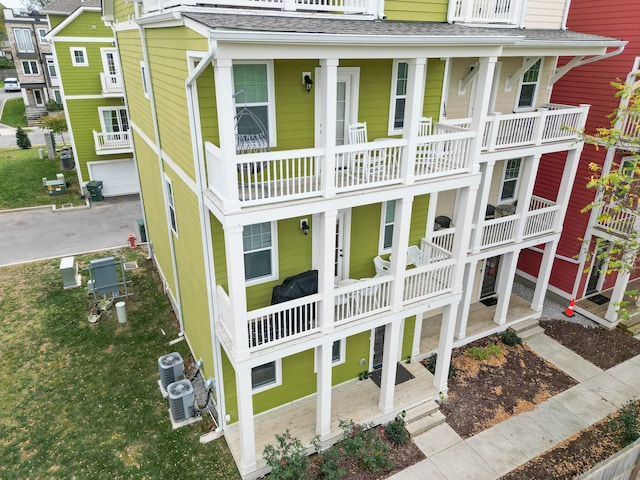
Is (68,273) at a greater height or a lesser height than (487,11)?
lesser

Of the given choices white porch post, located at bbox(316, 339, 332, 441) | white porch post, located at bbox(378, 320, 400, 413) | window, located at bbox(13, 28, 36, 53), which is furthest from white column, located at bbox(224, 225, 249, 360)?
window, located at bbox(13, 28, 36, 53)

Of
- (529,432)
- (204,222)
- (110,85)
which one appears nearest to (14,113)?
(110,85)

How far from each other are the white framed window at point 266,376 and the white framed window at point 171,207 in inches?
179

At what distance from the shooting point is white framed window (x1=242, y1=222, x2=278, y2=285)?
30.3 feet

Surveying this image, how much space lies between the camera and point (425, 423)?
35.4ft

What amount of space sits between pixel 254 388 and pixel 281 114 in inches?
252

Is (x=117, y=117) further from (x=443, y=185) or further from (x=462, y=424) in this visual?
(x=462, y=424)

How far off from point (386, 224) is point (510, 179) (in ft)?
21.3

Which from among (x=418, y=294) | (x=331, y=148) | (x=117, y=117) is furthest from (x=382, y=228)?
(x=117, y=117)

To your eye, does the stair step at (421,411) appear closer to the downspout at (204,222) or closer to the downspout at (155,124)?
the downspout at (204,222)

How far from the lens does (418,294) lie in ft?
34.9

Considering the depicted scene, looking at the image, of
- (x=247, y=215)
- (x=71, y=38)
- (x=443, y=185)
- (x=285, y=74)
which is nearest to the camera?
(x=247, y=215)

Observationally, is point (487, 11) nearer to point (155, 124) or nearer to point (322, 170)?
point (322, 170)

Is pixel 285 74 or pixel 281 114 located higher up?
pixel 285 74
